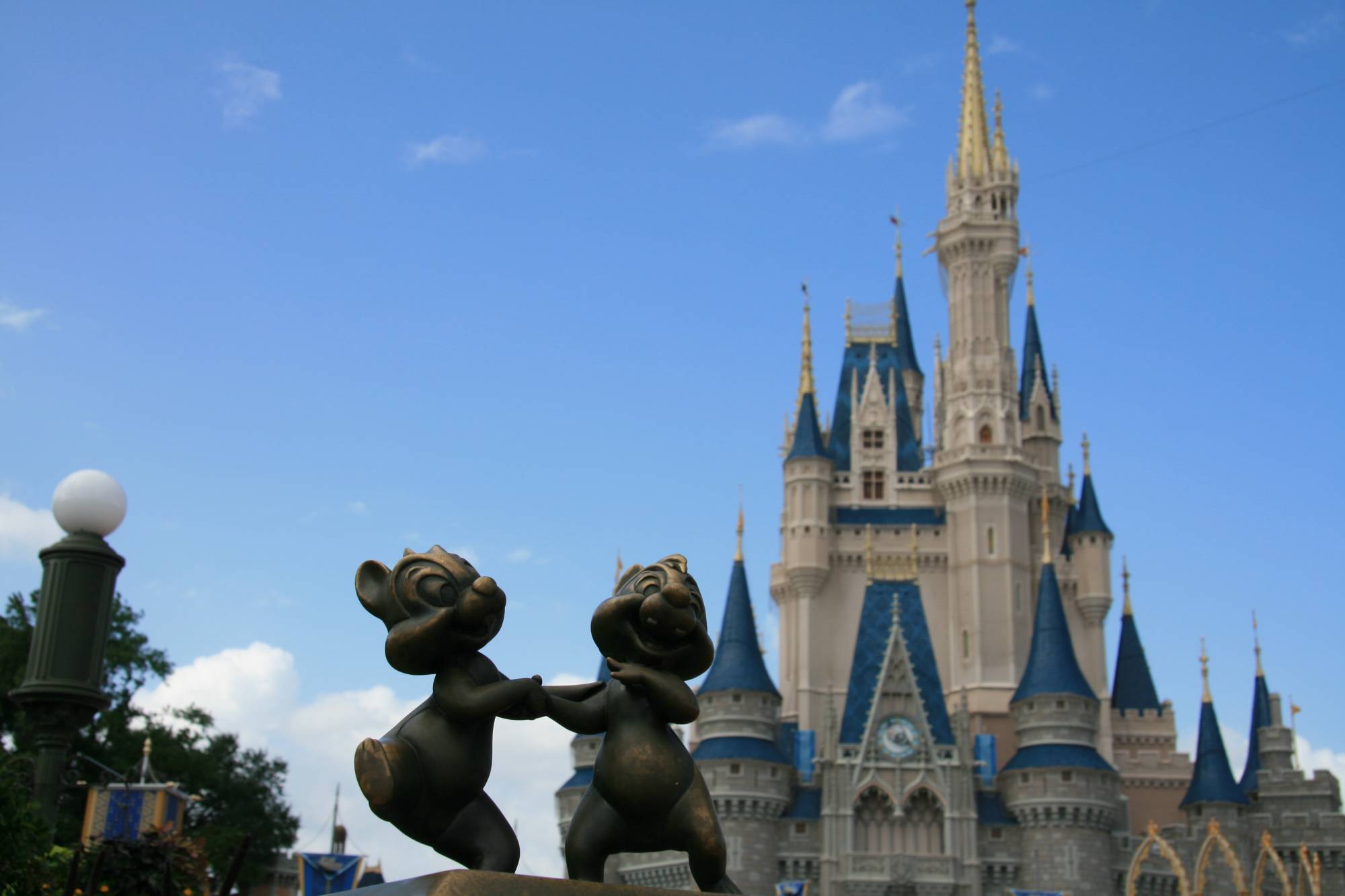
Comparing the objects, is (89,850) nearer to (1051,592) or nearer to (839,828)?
(839,828)

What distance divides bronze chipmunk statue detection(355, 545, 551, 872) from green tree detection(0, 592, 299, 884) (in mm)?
29228

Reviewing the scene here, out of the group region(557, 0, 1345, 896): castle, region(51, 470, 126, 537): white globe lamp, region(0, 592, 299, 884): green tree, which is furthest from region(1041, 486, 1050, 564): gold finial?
region(51, 470, 126, 537): white globe lamp

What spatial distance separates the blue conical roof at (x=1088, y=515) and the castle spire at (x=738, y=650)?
45.7 ft

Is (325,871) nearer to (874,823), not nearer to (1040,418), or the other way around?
(874,823)

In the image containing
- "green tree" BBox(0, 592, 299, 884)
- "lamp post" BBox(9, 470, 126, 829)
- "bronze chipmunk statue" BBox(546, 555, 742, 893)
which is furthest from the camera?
"green tree" BBox(0, 592, 299, 884)

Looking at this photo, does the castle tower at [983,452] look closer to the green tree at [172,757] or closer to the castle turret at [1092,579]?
the castle turret at [1092,579]

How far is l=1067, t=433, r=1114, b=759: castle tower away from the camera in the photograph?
206 feet

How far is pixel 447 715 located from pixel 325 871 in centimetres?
2179

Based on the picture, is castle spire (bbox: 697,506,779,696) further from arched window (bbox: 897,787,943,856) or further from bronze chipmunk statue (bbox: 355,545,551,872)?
bronze chipmunk statue (bbox: 355,545,551,872)

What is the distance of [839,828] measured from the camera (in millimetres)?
53000

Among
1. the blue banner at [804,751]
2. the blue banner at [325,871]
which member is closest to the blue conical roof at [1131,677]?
the blue banner at [804,751]

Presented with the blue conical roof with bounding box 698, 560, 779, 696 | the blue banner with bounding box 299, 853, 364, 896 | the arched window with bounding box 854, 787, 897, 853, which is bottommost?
the blue banner with bounding box 299, 853, 364, 896

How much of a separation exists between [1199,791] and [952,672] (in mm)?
9081

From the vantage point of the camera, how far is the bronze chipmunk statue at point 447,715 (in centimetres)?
648
